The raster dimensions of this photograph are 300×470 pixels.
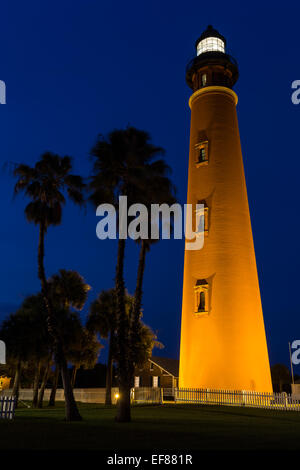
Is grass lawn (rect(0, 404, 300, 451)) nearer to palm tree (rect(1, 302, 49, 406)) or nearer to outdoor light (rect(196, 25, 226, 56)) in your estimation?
palm tree (rect(1, 302, 49, 406))

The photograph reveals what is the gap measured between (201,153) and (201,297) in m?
9.43

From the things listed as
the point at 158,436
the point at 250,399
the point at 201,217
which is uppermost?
the point at 201,217

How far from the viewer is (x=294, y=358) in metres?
44.9

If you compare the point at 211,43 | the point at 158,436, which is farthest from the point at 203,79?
the point at 158,436

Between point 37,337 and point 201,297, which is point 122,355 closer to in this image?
point 201,297

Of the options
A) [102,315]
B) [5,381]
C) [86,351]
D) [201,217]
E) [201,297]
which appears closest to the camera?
[201,297]

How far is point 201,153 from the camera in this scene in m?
30.6

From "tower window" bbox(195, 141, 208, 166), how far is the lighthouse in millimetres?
64

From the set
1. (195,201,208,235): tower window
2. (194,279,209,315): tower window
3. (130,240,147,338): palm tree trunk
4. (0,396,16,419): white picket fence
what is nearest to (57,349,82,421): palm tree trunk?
(0,396,16,419): white picket fence

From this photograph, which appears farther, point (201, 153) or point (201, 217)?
point (201, 153)

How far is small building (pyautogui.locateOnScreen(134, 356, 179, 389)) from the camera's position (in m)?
45.8
